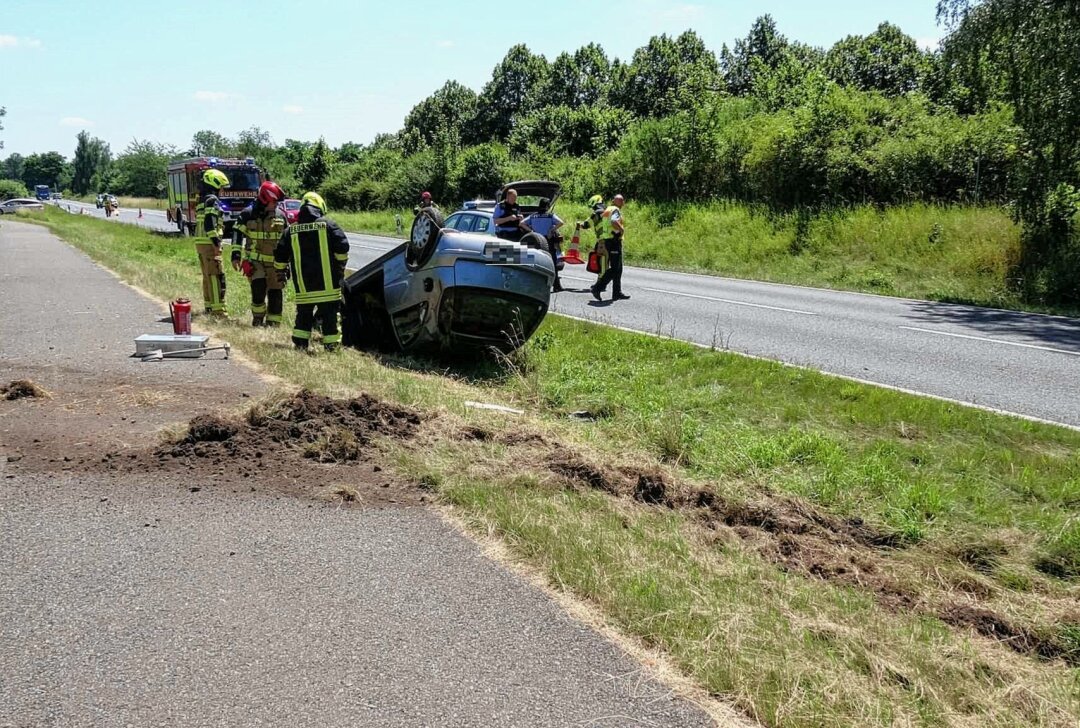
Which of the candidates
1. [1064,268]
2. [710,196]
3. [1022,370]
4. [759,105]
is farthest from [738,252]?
[1022,370]

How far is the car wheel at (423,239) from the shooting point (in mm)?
9234

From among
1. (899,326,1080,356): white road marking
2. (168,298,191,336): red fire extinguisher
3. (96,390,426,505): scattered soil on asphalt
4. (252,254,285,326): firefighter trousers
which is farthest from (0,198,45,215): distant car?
(96,390,426,505): scattered soil on asphalt

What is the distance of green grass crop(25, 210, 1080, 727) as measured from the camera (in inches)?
130

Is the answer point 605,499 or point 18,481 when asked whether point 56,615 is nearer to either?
point 18,481

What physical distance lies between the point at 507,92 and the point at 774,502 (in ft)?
218

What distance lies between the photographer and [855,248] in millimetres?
21547

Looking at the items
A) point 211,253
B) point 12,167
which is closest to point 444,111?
point 211,253

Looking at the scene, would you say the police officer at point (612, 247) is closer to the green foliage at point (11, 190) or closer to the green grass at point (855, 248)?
the green grass at point (855, 248)

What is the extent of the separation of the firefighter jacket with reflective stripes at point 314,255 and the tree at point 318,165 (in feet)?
167

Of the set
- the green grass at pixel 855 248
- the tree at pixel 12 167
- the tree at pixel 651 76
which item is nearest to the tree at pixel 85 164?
the tree at pixel 12 167

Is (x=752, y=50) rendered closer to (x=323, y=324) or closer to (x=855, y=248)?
(x=855, y=248)

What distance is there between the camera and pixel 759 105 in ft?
107

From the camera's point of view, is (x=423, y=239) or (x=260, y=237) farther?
(x=260, y=237)

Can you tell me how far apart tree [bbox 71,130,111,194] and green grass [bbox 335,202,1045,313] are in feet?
457
